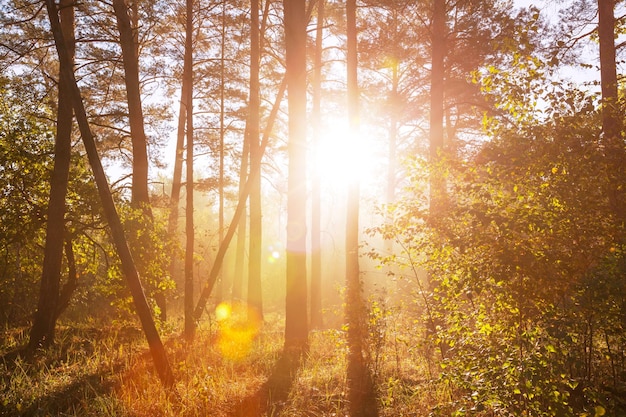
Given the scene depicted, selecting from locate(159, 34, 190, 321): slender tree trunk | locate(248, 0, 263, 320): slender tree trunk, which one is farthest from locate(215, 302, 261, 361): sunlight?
locate(159, 34, 190, 321): slender tree trunk

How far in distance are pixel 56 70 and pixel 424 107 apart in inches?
504

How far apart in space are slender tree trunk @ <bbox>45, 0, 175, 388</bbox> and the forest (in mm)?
33

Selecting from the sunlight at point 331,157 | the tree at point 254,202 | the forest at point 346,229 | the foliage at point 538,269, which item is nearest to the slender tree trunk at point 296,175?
the forest at point 346,229

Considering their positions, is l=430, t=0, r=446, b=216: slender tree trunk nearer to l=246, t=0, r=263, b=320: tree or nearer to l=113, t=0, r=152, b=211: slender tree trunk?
l=246, t=0, r=263, b=320: tree

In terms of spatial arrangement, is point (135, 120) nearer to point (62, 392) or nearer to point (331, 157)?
point (62, 392)

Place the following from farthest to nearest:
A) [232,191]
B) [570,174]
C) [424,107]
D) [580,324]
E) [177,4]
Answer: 1. [232,191]
2. [424,107]
3. [177,4]
4. [570,174]
5. [580,324]

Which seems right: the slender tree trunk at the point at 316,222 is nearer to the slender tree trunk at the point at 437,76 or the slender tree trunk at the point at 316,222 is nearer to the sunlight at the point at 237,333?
the sunlight at the point at 237,333

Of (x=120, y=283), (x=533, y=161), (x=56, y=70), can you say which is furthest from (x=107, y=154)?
(x=533, y=161)

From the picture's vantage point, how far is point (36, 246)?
31.1 ft

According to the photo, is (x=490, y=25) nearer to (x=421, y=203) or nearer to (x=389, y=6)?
(x=389, y=6)

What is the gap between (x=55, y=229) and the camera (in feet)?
27.0

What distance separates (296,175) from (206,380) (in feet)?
14.9

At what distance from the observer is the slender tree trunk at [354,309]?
568 cm

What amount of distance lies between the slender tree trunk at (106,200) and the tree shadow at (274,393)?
1093 mm
